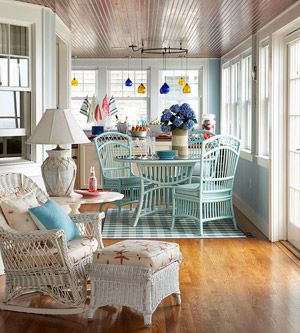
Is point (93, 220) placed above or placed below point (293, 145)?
below

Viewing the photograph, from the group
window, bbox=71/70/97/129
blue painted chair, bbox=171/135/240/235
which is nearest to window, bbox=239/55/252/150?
blue painted chair, bbox=171/135/240/235

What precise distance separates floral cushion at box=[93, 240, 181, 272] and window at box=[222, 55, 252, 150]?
4.73 meters

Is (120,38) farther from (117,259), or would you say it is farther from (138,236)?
(117,259)

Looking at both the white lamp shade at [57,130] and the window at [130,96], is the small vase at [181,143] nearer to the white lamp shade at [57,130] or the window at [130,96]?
the white lamp shade at [57,130]

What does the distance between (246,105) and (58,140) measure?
456 centimetres

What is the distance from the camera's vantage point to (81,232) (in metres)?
5.08

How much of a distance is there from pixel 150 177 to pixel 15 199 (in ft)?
11.5

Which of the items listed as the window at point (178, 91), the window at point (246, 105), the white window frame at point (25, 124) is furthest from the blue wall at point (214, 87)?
the white window frame at point (25, 124)

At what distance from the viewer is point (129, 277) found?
4062mm

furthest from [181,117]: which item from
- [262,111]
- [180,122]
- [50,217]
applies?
[50,217]

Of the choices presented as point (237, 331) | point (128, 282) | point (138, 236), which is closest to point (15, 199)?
point (128, 282)

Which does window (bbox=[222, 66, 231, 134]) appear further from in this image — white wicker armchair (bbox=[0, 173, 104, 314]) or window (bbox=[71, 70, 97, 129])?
white wicker armchair (bbox=[0, 173, 104, 314])

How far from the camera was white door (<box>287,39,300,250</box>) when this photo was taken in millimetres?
6438

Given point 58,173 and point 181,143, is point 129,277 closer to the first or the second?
point 58,173
